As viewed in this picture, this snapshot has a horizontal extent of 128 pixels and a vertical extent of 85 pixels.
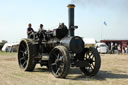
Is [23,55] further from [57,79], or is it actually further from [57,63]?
[57,79]

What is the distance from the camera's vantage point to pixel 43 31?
9.20m

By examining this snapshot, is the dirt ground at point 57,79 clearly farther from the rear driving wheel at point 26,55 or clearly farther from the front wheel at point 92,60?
the rear driving wheel at point 26,55

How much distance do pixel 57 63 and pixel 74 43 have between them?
0.87 m

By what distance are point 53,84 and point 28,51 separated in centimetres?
305

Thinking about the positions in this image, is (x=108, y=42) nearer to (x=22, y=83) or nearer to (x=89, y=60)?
(x=89, y=60)

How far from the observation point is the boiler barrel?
7.85 m

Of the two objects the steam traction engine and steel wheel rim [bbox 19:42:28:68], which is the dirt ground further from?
steel wheel rim [bbox 19:42:28:68]

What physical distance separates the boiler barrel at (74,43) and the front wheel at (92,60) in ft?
1.21

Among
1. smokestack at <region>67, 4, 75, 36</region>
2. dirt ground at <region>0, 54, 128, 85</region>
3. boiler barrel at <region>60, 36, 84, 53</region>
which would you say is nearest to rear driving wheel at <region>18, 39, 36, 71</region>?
dirt ground at <region>0, 54, 128, 85</region>

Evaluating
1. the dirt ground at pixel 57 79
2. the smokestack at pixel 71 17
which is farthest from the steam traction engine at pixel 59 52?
the dirt ground at pixel 57 79

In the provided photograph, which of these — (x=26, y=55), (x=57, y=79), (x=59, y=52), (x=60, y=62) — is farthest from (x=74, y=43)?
(x=26, y=55)

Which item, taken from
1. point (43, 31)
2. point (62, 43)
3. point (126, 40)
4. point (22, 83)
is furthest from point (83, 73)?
point (126, 40)

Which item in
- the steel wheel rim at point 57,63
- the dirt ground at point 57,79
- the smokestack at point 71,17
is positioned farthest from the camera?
the smokestack at point 71,17

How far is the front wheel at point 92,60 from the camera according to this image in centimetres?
782
